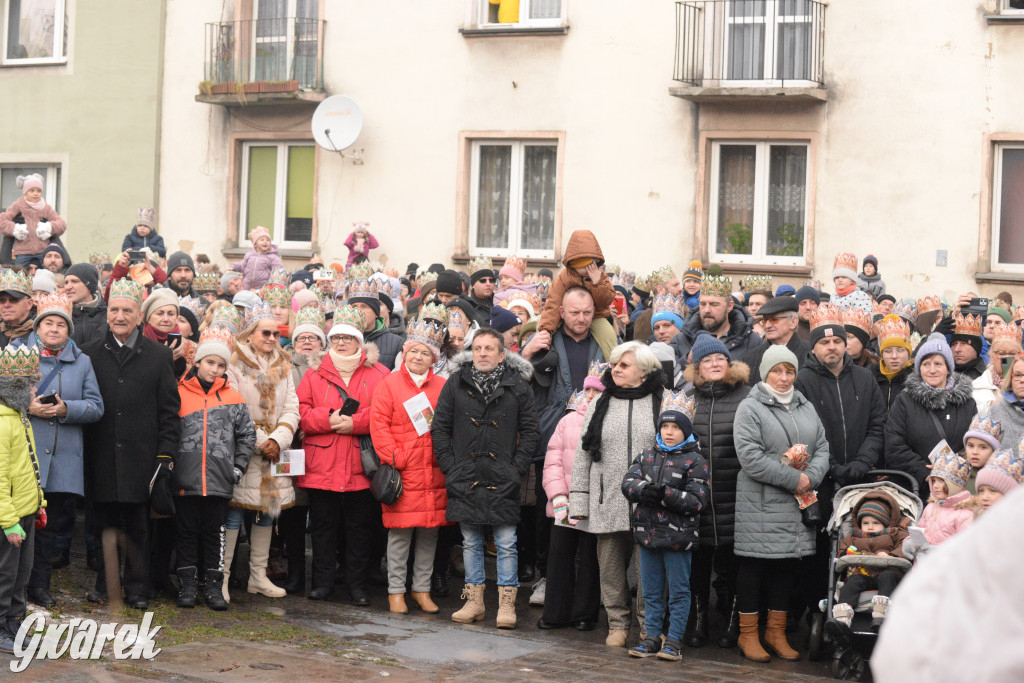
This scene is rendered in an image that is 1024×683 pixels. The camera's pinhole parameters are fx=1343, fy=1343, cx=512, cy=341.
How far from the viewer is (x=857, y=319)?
1009cm

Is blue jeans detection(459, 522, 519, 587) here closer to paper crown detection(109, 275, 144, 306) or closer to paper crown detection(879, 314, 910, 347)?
paper crown detection(109, 275, 144, 306)

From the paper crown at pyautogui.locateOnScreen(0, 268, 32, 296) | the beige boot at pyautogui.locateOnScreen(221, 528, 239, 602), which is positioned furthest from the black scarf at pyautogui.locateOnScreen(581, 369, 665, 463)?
the paper crown at pyautogui.locateOnScreen(0, 268, 32, 296)

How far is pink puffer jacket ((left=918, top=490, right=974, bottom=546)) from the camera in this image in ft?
24.8

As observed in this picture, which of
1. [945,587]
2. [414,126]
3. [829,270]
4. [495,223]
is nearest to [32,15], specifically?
[414,126]

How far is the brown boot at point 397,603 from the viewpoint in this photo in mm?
9266

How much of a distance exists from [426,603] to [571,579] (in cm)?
108

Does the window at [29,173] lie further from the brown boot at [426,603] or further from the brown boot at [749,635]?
the brown boot at [749,635]

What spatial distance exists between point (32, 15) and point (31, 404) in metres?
19.5

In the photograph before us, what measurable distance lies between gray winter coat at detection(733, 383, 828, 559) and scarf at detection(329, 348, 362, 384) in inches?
113

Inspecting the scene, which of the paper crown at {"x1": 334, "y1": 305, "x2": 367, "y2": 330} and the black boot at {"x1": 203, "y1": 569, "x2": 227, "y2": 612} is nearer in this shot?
the black boot at {"x1": 203, "y1": 569, "x2": 227, "y2": 612}

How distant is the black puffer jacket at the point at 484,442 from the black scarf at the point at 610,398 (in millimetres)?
664

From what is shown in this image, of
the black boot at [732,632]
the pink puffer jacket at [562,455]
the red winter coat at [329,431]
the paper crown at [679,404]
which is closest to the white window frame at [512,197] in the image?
the red winter coat at [329,431]

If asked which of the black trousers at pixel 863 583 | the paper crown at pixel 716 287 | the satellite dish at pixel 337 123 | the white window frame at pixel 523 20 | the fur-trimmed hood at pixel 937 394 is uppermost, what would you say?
the white window frame at pixel 523 20

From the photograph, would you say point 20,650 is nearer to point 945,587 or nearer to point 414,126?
point 945,587
